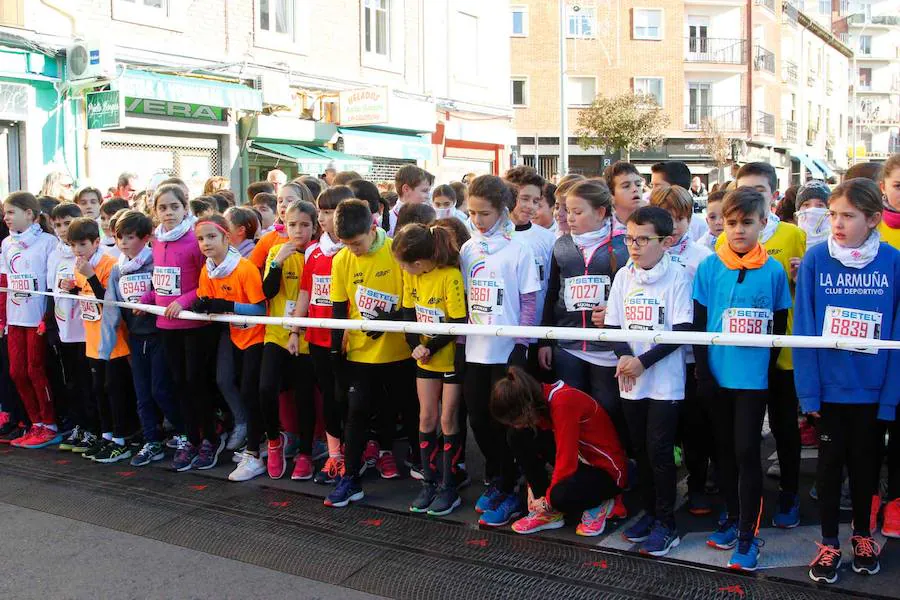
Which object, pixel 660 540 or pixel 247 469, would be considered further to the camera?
pixel 247 469

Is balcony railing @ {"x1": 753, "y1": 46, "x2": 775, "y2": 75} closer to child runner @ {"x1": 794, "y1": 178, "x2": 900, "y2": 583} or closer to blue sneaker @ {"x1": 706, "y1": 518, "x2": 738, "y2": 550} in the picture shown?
child runner @ {"x1": 794, "y1": 178, "x2": 900, "y2": 583}

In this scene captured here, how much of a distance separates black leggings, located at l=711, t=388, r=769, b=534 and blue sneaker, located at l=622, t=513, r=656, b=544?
0.52 metres

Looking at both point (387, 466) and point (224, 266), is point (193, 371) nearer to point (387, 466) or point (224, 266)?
point (224, 266)

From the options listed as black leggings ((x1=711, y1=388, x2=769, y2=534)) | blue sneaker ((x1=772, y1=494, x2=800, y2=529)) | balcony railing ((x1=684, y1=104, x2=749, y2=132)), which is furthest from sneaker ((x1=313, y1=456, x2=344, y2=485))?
balcony railing ((x1=684, y1=104, x2=749, y2=132))

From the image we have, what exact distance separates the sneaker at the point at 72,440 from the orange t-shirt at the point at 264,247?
82.8 inches

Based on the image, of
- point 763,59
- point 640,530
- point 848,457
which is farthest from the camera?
point 763,59

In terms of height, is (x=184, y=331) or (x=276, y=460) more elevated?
(x=184, y=331)

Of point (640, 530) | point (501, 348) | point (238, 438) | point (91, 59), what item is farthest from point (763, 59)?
point (640, 530)

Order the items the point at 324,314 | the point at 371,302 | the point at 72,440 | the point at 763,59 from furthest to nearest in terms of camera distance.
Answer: the point at 763,59 < the point at 72,440 < the point at 324,314 < the point at 371,302

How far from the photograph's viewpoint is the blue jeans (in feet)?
22.1

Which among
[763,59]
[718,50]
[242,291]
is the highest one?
[718,50]

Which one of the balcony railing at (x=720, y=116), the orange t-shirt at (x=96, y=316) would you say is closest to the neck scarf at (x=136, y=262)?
the orange t-shirt at (x=96, y=316)

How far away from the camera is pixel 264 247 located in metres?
6.66

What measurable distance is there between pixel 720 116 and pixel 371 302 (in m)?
42.3
